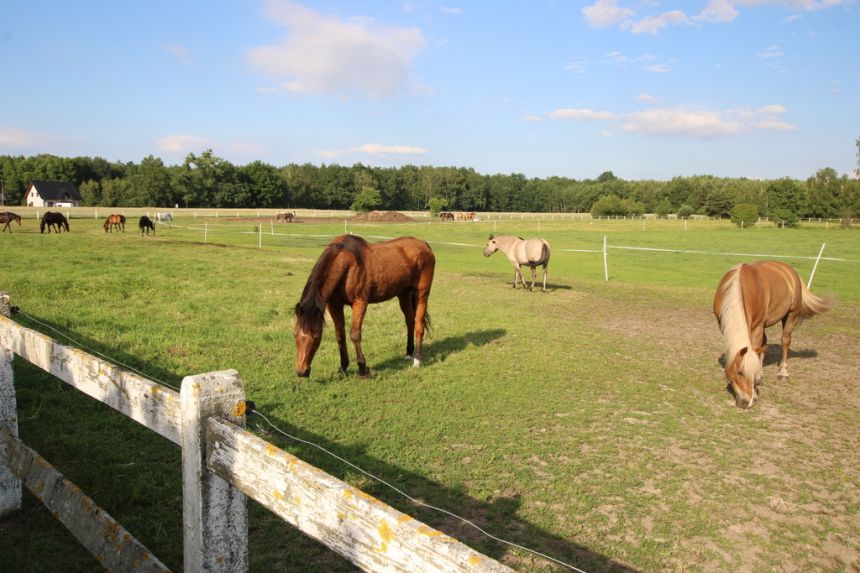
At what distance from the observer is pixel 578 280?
60.0ft

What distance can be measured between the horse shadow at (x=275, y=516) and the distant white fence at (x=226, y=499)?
842mm

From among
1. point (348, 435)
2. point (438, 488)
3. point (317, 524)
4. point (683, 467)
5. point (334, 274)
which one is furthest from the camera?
point (334, 274)

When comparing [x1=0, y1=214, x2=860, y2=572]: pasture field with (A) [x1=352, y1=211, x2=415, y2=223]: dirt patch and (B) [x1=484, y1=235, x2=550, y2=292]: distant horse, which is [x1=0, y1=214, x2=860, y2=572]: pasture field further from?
(A) [x1=352, y1=211, x2=415, y2=223]: dirt patch

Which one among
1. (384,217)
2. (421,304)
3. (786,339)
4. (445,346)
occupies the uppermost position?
(384,217)

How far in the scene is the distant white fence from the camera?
1.29 m

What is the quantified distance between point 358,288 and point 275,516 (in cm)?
352

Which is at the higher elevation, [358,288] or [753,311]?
[358,288]

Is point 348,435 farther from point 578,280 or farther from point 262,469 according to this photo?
point 578,280

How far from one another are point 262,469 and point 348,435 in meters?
3.66

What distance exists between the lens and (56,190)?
3209 inches

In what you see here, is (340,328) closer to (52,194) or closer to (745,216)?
(745,216)

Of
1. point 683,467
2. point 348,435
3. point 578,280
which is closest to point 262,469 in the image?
point 348,435

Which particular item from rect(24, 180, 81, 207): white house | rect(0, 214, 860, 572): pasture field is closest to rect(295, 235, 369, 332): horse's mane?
rect(0, 214, 860, 572): pasture field

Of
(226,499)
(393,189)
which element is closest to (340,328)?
(226,499)
